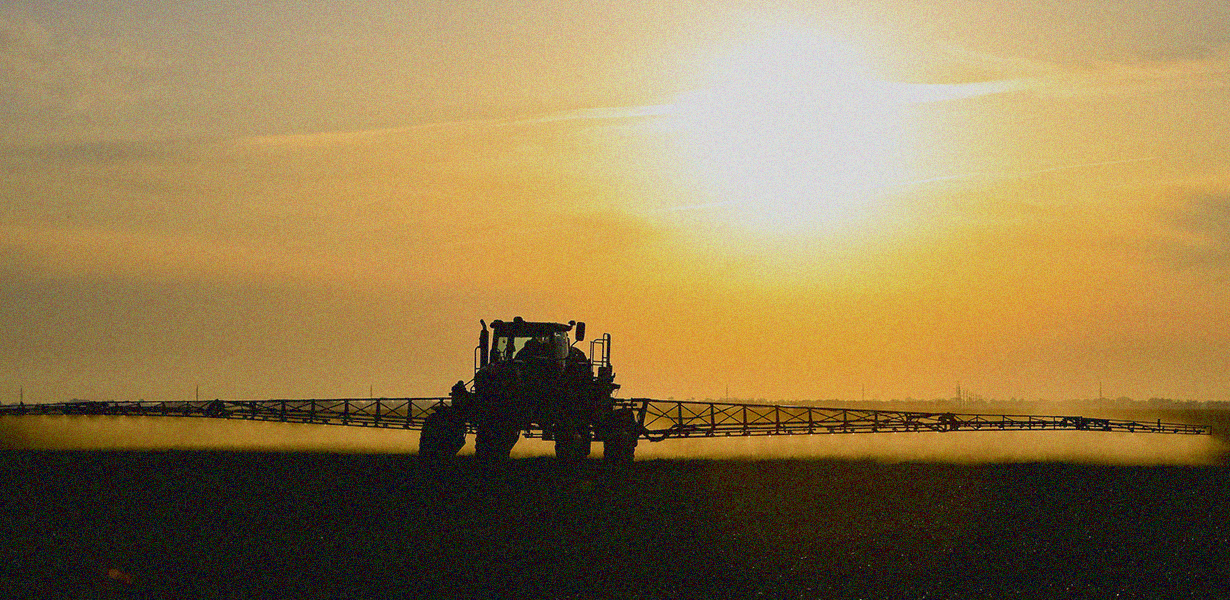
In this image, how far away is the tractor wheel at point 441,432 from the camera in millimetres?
38531

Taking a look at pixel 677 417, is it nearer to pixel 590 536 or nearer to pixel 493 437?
pixel 493 437

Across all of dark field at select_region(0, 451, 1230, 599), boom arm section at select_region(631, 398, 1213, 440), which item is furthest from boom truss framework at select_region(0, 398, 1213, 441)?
dark field at select_region(0, 451, 1230, 599)

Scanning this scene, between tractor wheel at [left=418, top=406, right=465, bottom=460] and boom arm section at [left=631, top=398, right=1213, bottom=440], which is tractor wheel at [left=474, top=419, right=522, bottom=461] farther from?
boom arm section at [left=631, top=398, right=1213, bottom=440]

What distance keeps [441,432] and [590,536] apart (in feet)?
58.7

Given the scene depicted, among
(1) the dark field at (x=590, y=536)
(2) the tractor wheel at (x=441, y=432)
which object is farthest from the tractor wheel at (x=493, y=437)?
(2) the tractor wheel at (x=441, y=432)

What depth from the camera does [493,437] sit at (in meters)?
37.1

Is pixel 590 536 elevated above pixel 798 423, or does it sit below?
below

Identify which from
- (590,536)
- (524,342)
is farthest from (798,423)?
(590,536)

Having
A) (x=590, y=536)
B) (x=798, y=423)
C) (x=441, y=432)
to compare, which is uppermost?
(x=798, y=423)

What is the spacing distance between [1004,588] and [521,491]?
15.4 metres

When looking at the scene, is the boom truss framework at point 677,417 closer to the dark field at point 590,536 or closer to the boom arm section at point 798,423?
the boom arm section at point 798,423

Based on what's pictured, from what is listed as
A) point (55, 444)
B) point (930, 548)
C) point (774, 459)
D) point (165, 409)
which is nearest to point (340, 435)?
point (165, 409)

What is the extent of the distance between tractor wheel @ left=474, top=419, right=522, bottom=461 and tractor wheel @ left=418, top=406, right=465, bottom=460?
54.6 inches

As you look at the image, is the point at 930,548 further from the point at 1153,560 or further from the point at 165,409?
the point at 165,409
